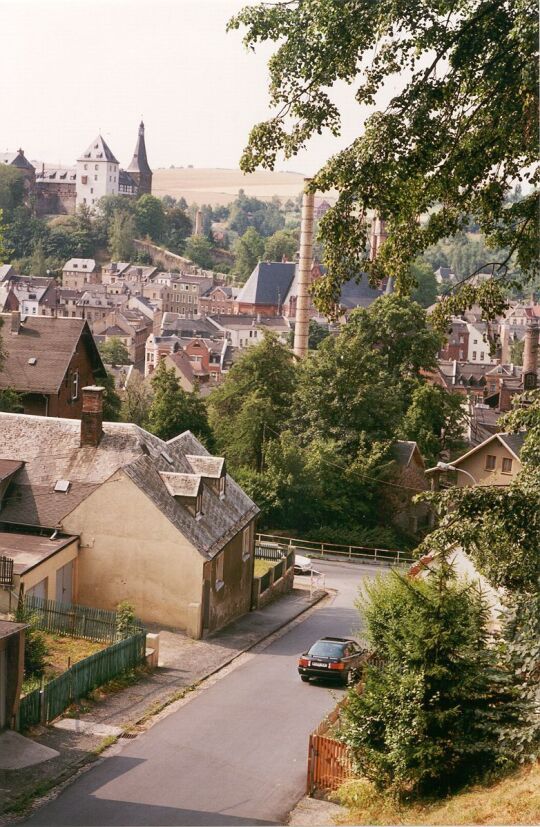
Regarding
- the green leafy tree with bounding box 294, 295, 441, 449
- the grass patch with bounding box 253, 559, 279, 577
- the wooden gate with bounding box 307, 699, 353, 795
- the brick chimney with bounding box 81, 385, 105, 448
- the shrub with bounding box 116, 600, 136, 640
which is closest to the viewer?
the wooden gate with bounding box 307, 699, 353, 795

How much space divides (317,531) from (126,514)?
17022mm

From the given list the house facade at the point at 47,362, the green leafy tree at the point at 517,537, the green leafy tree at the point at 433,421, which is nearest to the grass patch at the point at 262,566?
the house facade at the point at 47,362

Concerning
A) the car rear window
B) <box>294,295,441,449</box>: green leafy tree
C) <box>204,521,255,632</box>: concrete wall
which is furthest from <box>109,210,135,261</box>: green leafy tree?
the car rear window

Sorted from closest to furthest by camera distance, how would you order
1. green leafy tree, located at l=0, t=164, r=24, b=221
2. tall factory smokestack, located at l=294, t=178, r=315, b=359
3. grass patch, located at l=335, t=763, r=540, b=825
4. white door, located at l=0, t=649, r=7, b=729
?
1. grass patch, located at l=335, t=763, r=540, b=825
2. white door, located at l=0, t=649, r=7, b=729
3. tall factory smokestack, located at l=294, t=178, r=315, b=359
4. green leafy tree, located at l=0, t=164, r=24, b=221

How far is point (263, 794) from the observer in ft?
38.8

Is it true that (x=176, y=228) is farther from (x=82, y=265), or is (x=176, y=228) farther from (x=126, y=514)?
(x=126, y=514)

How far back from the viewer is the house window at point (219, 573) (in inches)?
881

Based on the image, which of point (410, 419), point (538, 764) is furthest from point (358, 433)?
point (538, 764)

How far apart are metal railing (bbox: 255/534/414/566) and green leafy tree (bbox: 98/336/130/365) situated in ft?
167

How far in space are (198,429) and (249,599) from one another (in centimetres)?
1562

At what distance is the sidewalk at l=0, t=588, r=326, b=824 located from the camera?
12.0 meters

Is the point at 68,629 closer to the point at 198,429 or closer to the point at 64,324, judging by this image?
the point at 64,324

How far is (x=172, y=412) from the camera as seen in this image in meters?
39.6

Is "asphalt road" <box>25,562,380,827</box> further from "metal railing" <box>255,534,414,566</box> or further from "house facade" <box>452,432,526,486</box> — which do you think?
"house facade" <box>452,432,526,486</box>
